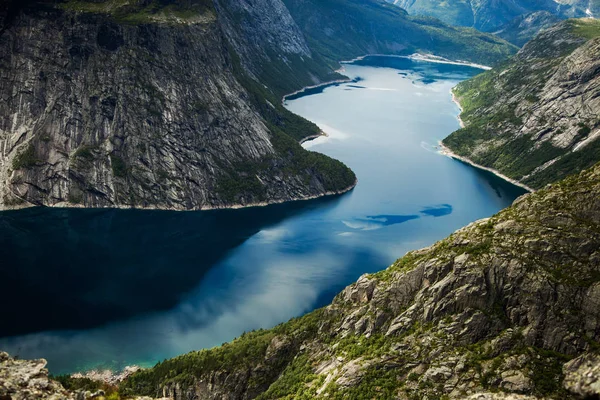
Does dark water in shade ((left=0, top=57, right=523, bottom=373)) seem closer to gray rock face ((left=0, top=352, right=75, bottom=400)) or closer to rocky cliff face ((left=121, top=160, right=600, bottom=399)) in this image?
rocky cliff face ((left=121, top=160, right=600, bottom=399))

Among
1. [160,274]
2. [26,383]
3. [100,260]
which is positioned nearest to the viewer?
[26,383]

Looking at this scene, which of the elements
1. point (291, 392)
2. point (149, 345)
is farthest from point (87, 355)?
point (291, 392)

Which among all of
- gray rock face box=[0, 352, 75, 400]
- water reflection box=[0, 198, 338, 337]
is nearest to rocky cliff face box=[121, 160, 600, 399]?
gray rock face box=[0, 352, 75, 400]

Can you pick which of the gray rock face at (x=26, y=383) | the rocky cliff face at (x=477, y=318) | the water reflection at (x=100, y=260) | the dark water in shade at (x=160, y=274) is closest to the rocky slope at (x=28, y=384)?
the gray rock face at (x=26, y=383)

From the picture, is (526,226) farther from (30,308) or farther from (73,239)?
(73,239)

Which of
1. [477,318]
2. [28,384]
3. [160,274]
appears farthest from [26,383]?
[160,274]

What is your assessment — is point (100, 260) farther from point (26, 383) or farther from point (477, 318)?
point (26, 383)

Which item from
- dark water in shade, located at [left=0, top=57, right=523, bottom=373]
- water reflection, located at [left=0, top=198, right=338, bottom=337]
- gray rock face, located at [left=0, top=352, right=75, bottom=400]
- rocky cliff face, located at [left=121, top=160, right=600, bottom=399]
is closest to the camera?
gray rock face, located at [left=0, top=352, right=75, bottom=400]

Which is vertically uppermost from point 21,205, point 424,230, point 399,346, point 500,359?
point 500,359
